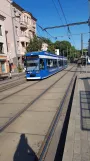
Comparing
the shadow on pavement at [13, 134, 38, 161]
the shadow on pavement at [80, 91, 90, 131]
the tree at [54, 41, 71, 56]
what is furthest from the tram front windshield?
the tree at [54, 41, 71, 56]

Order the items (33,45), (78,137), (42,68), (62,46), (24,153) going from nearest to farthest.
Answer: (24,153) → (78,137) → (42,68) → (33,45) → (62,46)

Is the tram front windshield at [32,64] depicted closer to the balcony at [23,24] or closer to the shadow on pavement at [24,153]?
the shadow on pavement at [24,153]

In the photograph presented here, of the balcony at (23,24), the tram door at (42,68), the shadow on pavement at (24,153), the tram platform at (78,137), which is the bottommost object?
the shadow on pavement at (24,153)

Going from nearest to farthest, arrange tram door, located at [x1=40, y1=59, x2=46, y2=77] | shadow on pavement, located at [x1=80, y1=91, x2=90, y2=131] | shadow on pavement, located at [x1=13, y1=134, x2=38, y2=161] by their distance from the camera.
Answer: shadow on pavement, located at [x1=13, y1=134, x2=38, y2=161] → shadow on pavement, located at [x1=80, y1=91, x2=90, y2=131] → tram door, located at [x1=40, y1=59, x2=46, y2=77]

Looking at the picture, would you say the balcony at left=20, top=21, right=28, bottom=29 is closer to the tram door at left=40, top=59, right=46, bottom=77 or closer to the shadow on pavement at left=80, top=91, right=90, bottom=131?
the tram door at left=40, top=59, right=46, bottom=77

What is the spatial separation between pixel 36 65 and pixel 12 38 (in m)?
24.4

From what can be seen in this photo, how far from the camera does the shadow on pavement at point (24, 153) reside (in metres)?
4.56

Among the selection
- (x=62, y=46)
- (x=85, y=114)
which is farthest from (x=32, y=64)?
(x=62, y=46)

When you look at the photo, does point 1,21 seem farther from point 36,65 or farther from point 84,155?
point 84,155

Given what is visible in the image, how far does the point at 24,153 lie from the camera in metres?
4.81

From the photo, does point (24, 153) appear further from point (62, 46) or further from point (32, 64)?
point (62, 46)

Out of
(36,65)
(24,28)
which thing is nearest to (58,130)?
(36,65)

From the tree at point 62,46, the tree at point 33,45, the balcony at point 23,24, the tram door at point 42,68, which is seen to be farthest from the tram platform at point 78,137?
the tree at point 62,46

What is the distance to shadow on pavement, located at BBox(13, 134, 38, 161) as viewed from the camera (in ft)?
15.0
